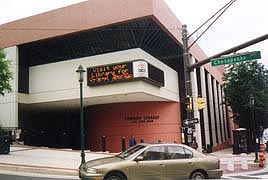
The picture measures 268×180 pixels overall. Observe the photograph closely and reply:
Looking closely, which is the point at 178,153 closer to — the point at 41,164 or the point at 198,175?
the point at 198,175

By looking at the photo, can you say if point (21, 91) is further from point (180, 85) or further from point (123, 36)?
point (180, 85)

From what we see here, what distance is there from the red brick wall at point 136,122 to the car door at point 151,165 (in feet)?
57.3

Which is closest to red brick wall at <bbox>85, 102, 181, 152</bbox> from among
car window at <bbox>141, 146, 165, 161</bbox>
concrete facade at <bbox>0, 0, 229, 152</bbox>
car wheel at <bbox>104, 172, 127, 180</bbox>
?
concrete facade at <bbox>0, 0, 229, 152</bbox>

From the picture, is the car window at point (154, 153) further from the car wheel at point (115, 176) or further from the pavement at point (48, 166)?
the pavement at point (48, 166)

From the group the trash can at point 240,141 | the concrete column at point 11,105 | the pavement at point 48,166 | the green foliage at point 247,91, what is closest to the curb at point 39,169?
the pavement at point 48,166

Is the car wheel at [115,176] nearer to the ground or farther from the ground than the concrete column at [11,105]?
nearer to the ground

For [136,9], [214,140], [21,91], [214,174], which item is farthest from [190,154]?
[214,140]

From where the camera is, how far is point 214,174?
1137cm

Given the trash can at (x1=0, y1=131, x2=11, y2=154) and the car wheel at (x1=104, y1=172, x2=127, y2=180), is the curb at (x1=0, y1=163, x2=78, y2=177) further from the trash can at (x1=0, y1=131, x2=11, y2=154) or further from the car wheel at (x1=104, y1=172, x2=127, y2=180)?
the trash can at (x1=0, y1=131, x2=11, y2=154)

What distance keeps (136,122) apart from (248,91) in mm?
12503

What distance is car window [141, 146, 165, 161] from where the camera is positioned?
35.6ft

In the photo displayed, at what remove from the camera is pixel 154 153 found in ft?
36.0

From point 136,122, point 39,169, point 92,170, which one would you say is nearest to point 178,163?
point 92,170

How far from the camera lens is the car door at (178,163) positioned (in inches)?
428
